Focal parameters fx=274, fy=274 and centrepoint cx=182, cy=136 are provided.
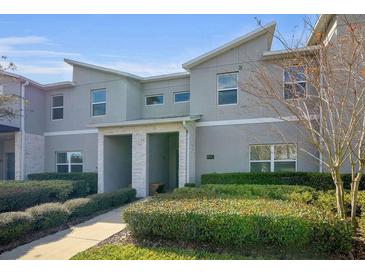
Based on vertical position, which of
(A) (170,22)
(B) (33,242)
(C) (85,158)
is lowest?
(B) (33,242)

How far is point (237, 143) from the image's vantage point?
12820 millimetres

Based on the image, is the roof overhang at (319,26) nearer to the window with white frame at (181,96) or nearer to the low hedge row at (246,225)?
the low hedge row at (246,225)

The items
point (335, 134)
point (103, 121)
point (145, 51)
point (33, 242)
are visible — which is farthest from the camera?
point (103, 121)

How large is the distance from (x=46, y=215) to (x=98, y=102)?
374 inches

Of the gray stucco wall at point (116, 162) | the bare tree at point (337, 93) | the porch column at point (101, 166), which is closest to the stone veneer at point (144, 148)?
the porch column at point (101, 166)

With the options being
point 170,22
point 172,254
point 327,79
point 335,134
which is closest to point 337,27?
point 327,79

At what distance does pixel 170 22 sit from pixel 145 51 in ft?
10.7

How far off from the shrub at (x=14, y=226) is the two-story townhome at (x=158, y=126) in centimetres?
553

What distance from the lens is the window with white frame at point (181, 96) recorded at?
15.4 m

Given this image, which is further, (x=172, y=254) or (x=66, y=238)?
(x=66, y=238)

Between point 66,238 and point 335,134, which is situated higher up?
point 335,134

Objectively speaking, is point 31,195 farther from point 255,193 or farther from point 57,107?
point 57,107
